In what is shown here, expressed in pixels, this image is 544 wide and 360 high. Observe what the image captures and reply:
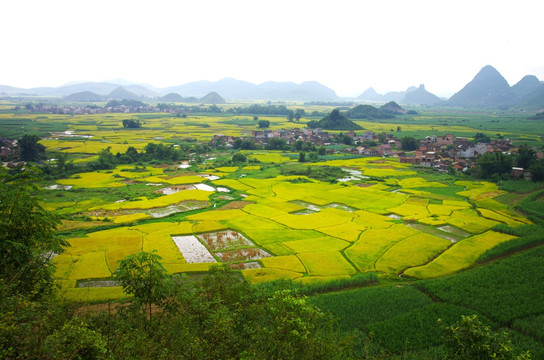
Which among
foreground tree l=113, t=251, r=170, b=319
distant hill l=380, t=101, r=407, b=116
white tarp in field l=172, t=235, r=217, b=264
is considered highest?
distant hill l=380, t=101, r=407, b=116

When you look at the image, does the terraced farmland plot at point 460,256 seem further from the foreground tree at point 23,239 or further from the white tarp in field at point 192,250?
the foreground tree at point 23,239

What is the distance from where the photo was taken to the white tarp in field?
21.1 meters

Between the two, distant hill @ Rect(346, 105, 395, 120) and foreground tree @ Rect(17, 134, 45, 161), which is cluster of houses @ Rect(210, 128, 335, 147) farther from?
distant hill @ Rect(346, 105, 395, 120)

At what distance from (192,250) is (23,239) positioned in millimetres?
13467

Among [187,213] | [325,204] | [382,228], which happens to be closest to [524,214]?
[382,228]

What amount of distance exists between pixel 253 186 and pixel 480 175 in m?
31.6

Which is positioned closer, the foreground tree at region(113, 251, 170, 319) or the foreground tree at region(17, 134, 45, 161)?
the foreground tree at region(113, 251, 170, 319)

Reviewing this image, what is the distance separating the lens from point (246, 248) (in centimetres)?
2288

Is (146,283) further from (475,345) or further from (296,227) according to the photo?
(296,227)

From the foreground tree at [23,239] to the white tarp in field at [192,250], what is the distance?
1139 centimetres

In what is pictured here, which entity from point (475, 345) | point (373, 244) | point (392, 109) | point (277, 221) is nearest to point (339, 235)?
point (373, 244)

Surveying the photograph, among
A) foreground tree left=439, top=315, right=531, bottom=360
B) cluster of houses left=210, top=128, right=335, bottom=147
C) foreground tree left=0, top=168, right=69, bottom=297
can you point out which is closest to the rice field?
foreground tree left=0, top=168, right=69, bottom=297

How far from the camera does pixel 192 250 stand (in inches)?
889

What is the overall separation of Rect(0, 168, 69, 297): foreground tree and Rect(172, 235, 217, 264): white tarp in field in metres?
11.4
